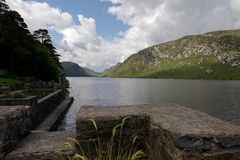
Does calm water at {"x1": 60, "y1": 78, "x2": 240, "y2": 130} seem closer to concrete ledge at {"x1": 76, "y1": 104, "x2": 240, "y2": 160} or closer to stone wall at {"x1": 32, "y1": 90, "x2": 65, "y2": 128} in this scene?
stone wall at {"x1": 32, "y1": 90, "x2": 65, "y2": 128}

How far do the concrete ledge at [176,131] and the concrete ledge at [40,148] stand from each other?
890mm

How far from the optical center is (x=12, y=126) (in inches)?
267

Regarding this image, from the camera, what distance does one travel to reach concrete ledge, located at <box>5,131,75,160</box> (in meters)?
6.36

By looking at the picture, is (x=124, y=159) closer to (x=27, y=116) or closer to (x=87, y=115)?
(x=87, y=115)

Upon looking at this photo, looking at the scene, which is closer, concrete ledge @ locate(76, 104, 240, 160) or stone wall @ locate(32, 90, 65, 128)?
Result: concrete ledge @ locate(76, 104, 240, 160)

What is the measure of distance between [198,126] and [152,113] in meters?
1.44

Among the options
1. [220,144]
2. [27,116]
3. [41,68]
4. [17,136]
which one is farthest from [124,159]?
[41,68]

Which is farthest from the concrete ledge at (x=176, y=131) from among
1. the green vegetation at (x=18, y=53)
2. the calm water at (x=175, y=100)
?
the green vegetation at (x=18, y=53)

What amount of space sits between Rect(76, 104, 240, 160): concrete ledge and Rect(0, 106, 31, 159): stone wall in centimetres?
155

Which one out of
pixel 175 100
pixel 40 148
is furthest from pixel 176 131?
pixel 175 100

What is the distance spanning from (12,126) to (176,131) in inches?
150

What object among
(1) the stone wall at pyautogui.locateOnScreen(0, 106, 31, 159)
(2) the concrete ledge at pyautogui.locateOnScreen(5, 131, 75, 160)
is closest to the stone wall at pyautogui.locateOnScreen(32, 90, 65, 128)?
(1) the stone wall at pyautogui.locateOnScreen(0, 106, 31, 159)

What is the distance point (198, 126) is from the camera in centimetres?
500

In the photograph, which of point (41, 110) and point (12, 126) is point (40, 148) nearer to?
point (12, 126)
